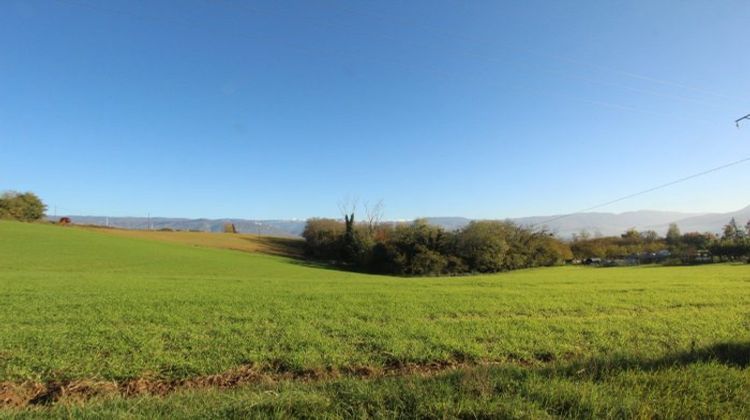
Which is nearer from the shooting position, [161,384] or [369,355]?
[161,384]

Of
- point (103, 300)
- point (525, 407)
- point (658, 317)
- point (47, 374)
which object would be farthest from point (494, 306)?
point (103, 300)

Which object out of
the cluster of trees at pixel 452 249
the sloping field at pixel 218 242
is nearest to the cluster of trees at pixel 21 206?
the sloping field at pixel 218 242

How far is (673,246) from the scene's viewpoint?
94750 millimetres

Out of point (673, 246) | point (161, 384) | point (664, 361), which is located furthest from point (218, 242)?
point (673, 246)

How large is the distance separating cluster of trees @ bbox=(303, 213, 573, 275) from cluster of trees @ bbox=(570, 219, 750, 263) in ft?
60.0

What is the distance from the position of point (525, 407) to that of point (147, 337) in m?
6.89

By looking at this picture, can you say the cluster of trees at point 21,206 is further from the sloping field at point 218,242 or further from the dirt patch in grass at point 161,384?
the dirt patch in grass at point 161,384

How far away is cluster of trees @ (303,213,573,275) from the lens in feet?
202

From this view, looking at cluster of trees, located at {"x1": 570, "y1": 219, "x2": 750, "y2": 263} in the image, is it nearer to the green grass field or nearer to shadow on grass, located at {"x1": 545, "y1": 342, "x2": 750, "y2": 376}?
the green grass field

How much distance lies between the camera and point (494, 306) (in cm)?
1243

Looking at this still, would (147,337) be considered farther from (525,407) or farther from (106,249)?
(106,249)

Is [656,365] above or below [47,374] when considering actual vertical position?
above

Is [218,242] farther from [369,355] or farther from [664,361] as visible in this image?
[664,361]

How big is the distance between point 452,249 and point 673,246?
63388 mm
